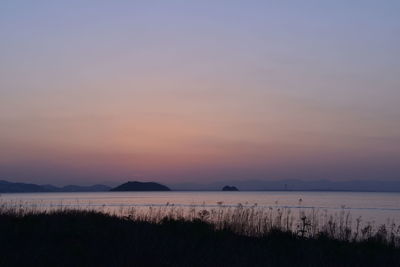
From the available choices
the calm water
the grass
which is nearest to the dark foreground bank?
the grass

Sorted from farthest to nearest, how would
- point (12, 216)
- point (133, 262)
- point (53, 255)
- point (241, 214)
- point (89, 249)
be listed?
point (241, 214) < point (12, 216) < point (89, 249) < point (53, 255) < point (133, 262)

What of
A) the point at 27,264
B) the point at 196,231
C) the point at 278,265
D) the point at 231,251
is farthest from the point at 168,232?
the point at 27,264

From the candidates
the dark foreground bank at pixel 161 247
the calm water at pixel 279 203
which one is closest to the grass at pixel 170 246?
the dark foreground bank at pixel 161 247

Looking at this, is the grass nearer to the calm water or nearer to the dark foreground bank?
the dark foreground bank

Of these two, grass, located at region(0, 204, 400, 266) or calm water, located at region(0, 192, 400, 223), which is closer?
grass, located at region(0, 204, 400, 266)

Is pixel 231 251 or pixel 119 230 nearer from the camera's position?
pixel 231 251

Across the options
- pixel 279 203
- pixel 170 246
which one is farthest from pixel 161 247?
pixel 279 203

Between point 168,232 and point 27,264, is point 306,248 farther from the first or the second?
point 27,264

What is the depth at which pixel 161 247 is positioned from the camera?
453 inches

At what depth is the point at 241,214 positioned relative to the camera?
20.2 metres

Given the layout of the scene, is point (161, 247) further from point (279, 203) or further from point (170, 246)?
point (279, 203)

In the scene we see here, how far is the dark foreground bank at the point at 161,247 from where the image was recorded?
33.2 feet

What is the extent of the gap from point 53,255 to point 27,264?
37.9 inches

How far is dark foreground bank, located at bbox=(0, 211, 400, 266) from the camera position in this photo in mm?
10133
